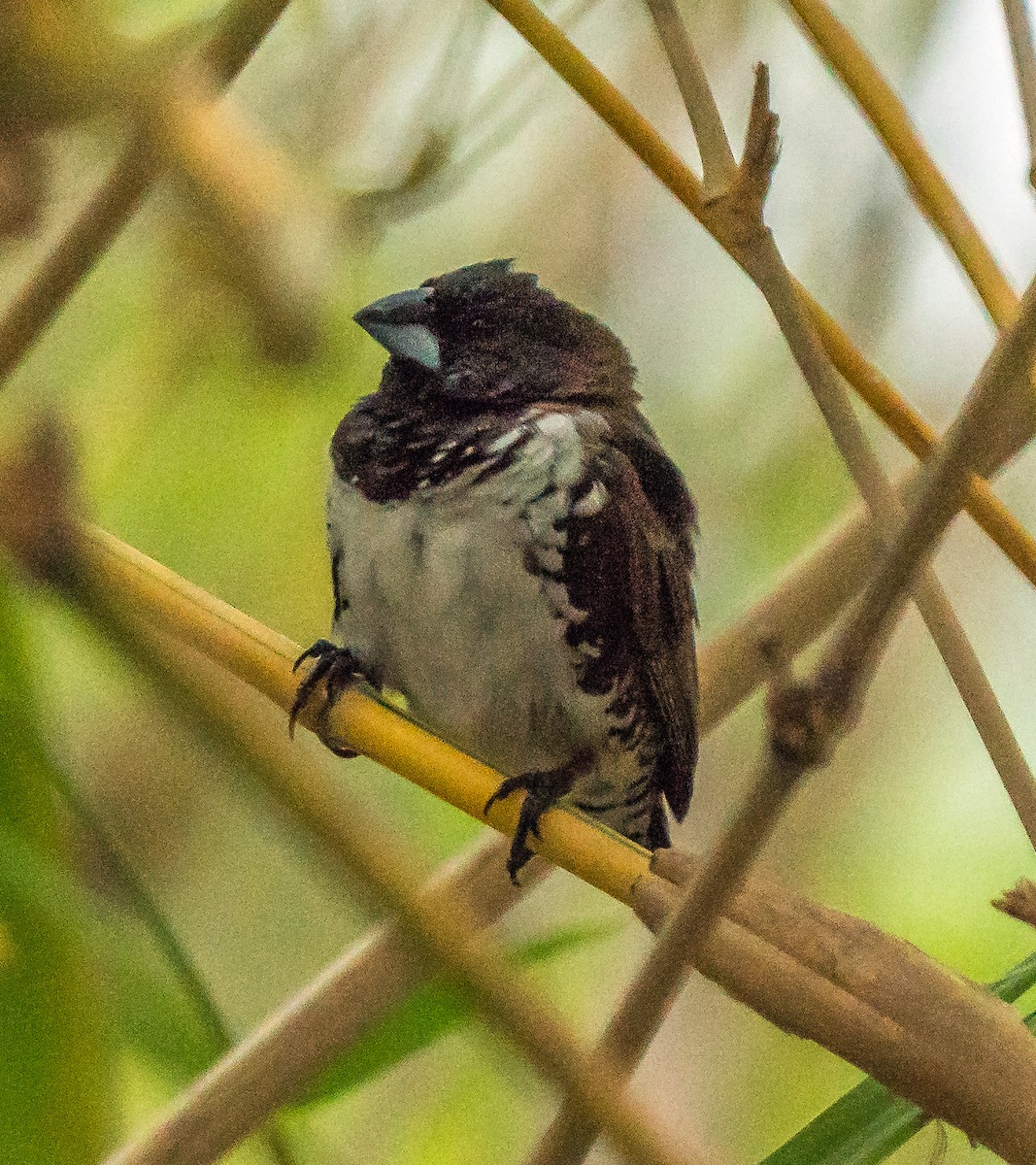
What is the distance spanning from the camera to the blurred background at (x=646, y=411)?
2.40ft

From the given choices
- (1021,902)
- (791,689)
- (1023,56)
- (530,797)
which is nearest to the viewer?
(791,689)

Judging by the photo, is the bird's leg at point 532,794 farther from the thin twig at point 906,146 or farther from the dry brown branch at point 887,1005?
the thin twig at point 906,146

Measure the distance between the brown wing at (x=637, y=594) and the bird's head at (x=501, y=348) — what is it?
0.09 metres

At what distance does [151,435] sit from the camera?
0.84 metres

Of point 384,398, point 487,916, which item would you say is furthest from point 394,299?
point 487,916

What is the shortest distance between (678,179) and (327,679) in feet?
1.34

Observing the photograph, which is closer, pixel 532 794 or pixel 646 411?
pixel 532 794

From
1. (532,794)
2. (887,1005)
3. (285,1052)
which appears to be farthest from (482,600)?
(887,1005)

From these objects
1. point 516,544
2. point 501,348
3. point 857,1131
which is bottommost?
point 857,1131

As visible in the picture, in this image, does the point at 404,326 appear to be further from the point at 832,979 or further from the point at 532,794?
the point at 832,979

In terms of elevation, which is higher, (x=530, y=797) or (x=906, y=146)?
(x=906, y=146)

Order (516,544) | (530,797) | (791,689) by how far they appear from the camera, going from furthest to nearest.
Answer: (516,544) → (530,797) → (791,689)

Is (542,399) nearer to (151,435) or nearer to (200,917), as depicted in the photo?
(151,435)

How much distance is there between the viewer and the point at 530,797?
2.32ft
